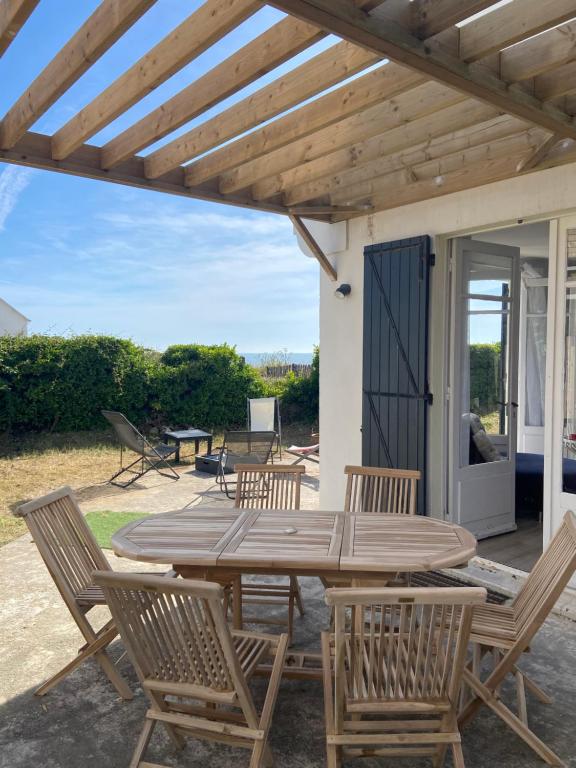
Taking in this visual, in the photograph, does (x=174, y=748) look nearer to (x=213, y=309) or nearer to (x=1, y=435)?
(x=1, y=435)

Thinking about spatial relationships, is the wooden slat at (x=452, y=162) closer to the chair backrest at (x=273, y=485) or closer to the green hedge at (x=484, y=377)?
the green hedge at (x=484, y=377)

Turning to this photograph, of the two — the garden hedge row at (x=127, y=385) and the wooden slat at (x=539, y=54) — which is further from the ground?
the wooden slat at (x=539, y=54)

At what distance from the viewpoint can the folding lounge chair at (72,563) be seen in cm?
275

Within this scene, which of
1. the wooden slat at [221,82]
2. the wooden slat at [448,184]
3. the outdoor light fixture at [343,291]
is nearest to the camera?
the wooden slat at [221,82]

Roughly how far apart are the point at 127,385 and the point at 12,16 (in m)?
8.71

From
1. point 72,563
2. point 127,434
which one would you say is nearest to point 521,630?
point 72,563

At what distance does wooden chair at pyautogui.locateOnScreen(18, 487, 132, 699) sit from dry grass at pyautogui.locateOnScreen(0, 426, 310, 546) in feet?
8.14

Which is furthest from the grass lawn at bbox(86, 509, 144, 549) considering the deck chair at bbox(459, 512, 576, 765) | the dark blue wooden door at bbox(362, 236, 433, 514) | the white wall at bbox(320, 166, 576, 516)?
the deck chair at bbox(459, 512, 576, 765)

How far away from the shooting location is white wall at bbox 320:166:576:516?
156 inches

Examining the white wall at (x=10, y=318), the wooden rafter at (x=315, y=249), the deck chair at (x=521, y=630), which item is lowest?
the deck chair at (x=521, y=630)

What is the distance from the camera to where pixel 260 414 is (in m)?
9.32

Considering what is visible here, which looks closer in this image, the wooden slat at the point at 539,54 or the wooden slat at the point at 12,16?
the wooden slat at the point at 12,16

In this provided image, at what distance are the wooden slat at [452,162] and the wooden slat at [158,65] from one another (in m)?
2.01

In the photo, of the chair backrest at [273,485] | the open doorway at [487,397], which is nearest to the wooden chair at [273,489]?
the chair backrest at [273,485]
